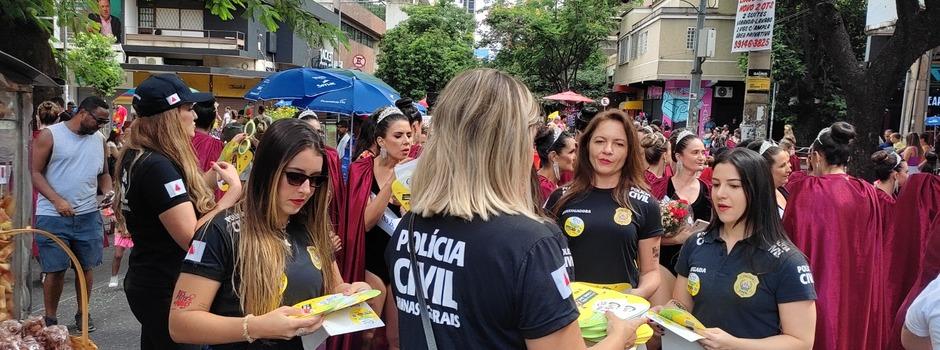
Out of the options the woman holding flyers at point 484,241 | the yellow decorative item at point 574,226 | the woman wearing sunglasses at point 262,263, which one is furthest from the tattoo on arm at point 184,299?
the yellow decorative item at point 574,226

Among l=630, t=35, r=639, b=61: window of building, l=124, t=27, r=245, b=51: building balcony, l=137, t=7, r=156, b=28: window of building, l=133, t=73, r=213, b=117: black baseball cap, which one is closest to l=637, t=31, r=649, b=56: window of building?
l=630, t=35, r=639, b=61: window of building

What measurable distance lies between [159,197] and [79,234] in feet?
9.71

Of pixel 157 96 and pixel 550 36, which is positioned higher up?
pixel 550 36

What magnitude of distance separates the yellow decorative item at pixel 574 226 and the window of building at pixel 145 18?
33.8 metres

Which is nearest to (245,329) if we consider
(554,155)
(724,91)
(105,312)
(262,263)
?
Answer: (262,263)

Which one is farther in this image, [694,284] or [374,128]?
[374,128]

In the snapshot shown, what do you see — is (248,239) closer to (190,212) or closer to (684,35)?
(190,212)

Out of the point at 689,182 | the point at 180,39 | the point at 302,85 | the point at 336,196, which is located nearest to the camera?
the point at 336,196

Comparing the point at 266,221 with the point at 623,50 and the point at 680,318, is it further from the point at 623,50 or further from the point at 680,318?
the point at 623,50

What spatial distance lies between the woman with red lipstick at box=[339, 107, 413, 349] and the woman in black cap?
99 cm

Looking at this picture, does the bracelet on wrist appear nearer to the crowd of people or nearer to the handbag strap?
the crowd of people

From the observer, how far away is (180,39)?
3197 centimetres

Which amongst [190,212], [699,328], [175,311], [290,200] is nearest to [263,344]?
[175,311]

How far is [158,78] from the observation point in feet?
10.1
